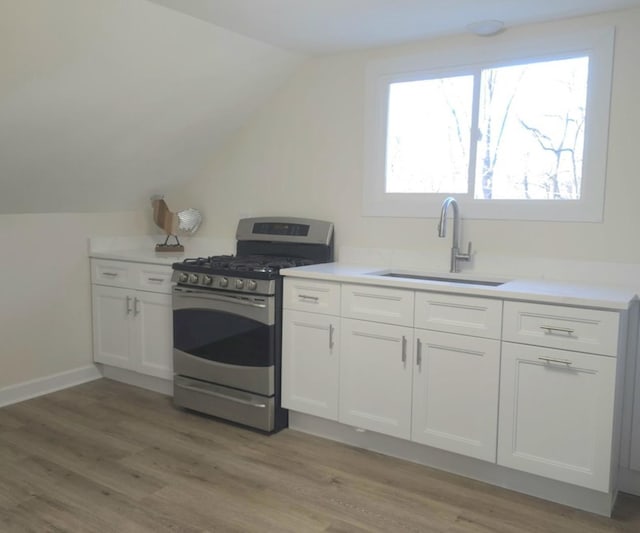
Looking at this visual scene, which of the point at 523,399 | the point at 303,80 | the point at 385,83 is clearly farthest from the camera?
the point at 303,80

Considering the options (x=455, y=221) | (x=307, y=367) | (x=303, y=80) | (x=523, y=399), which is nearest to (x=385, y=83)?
(x=303, y=80)

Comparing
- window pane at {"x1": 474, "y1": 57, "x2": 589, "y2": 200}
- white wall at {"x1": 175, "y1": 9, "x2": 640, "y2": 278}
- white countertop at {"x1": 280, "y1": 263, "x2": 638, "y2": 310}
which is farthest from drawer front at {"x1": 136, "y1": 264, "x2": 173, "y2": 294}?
window pane at {"x1": 474, "y1": 57, "x2": 589, "y2": 200}

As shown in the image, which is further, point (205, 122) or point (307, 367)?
point (205, 122)

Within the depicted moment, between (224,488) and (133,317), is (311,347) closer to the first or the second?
(224,488)

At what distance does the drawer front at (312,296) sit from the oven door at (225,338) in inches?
4.1

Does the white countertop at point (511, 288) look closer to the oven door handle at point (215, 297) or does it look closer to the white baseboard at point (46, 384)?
the oven door handle at point (215, 297)

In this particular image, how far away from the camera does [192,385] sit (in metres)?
3.42

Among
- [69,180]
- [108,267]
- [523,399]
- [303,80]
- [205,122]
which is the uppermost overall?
[303,80]

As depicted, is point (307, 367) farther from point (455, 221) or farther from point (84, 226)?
point (84, 226)

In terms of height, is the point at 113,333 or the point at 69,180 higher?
the point at 69,180

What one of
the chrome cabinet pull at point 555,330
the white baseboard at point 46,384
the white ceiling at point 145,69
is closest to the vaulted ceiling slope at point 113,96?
the white ceiling at point 145,69

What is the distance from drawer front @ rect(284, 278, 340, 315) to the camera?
3000 mm

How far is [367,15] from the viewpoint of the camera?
2.80 metres

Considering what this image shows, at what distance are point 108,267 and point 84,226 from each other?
33 cm
